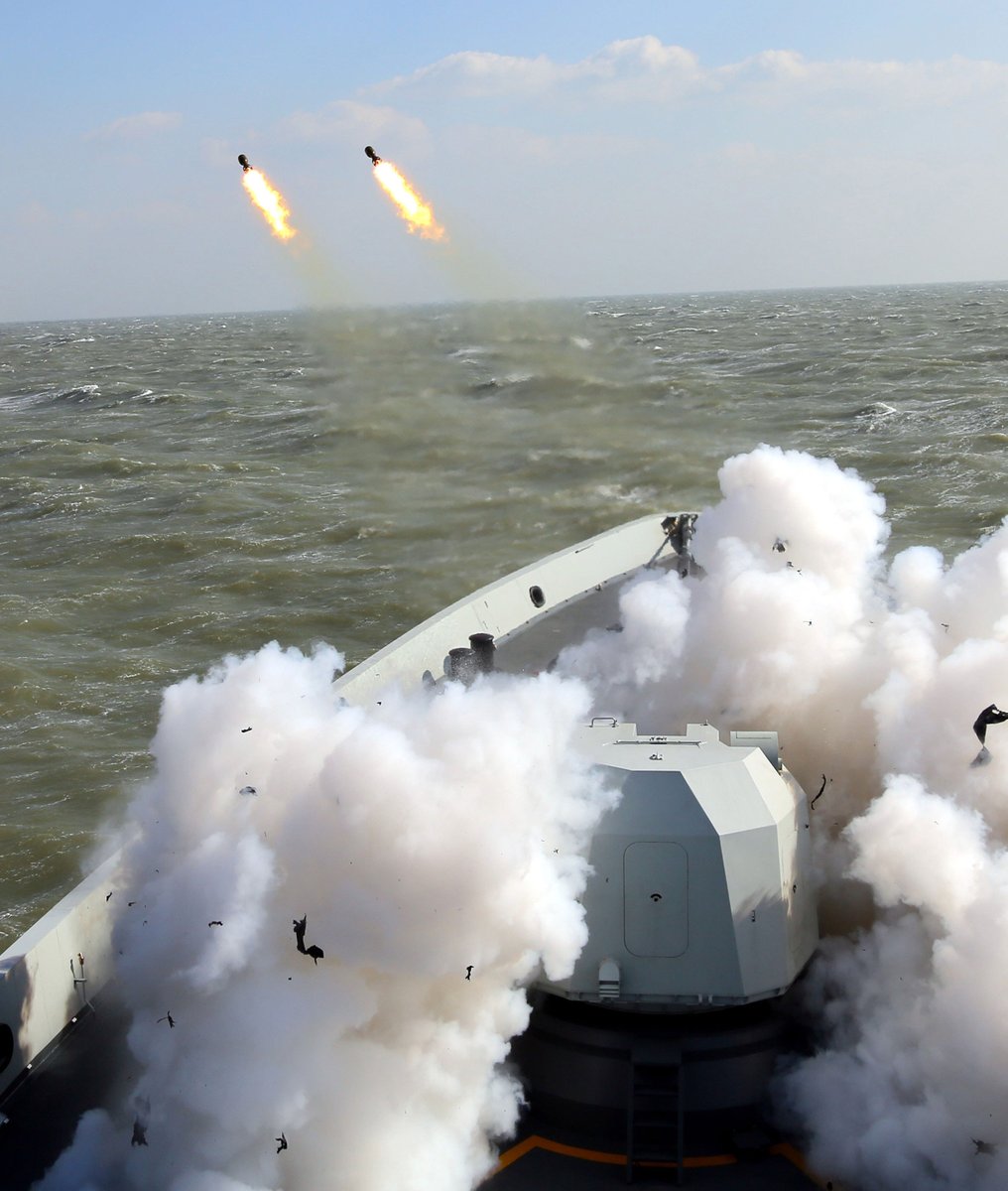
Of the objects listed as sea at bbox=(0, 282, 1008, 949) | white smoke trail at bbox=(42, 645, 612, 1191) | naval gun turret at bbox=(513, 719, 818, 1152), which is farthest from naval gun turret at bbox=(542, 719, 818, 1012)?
sea at bbox=(0, 282, 1008, 949)

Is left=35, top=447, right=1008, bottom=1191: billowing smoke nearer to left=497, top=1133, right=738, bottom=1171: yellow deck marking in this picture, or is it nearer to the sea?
left=497, top=1133, right=738, bottom=1171: yellow deck marking

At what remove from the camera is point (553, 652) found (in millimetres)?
16859

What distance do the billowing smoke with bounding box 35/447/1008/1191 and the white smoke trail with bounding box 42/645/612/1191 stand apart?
2 cm

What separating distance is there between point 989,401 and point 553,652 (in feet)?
135

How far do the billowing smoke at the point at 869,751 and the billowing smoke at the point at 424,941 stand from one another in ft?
0.09

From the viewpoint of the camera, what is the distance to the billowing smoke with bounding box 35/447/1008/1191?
337 inches

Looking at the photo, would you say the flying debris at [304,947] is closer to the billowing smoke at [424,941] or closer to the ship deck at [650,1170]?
the billowing smoke at [424,941]

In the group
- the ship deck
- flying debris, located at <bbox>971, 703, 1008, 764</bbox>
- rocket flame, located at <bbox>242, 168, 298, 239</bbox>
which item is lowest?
the ship deck

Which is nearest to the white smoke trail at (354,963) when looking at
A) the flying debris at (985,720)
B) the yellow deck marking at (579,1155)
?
the yellow deck marking at (579,1155)

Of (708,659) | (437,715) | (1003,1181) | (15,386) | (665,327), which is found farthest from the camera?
(665,327)

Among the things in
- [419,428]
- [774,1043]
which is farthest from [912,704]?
[419,428]

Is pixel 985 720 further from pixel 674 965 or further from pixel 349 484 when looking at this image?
pixel 349 484

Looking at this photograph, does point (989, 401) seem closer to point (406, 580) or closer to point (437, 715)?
point (406, 580)

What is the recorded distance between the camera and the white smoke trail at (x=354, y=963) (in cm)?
854
